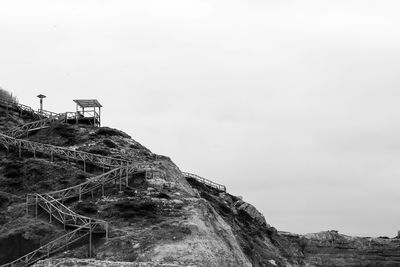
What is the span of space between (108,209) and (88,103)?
1293 inches

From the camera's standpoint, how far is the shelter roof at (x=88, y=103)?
89.6m

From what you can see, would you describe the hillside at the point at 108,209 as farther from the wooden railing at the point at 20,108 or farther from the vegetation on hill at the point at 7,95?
the vegetation on hill at the point at 7,95

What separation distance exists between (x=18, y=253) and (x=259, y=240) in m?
35.2

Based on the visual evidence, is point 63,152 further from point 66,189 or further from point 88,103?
point 88,103

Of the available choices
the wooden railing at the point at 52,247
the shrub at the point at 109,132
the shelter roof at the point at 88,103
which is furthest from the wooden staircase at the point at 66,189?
the shrub at the point at 109,132

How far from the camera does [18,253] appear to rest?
56.0 m

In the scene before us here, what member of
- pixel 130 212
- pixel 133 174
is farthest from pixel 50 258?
pixel 133 174

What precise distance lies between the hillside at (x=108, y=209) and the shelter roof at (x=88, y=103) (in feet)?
11.2

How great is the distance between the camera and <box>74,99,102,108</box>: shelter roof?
8961 cm

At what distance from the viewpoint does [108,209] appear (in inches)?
2383

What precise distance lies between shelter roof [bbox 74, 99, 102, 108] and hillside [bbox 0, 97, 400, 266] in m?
3.42

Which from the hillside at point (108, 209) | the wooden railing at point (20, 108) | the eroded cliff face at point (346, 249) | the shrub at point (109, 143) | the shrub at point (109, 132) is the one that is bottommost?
the eroded cliff face at point (346, 249)

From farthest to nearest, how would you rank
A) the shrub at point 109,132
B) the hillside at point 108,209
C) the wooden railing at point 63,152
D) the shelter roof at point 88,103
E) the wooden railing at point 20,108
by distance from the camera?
the wooden railing at point 20,108 → the shelter roof at point 88,103 → the shrub at point 109,132 → the wooden railing at point 63,152 → the hillside at point 108,209

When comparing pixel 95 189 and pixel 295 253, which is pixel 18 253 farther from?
pixel 295 253
